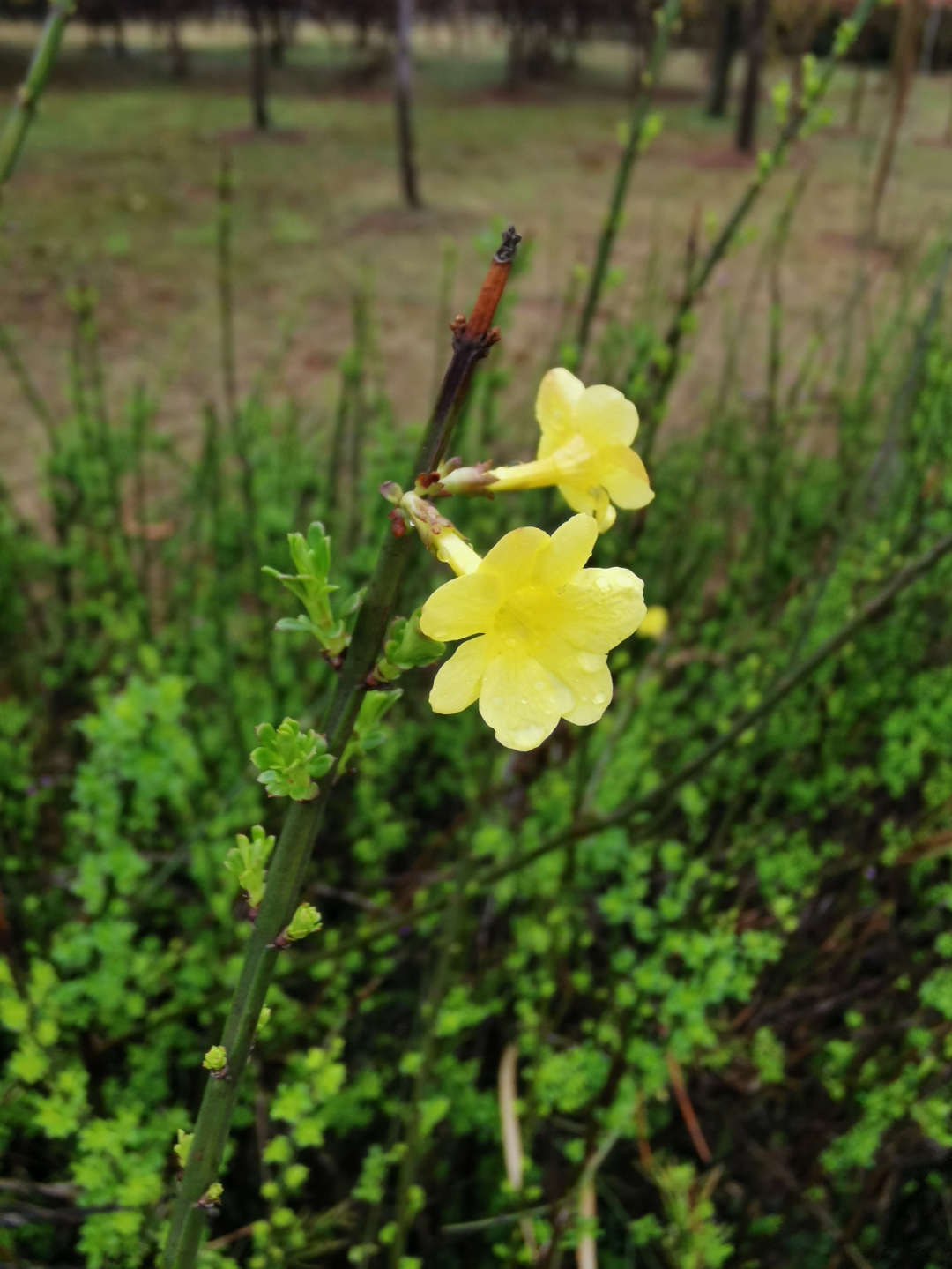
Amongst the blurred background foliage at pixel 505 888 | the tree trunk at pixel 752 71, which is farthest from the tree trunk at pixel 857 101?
the blurred background foliage at pixel 505 888

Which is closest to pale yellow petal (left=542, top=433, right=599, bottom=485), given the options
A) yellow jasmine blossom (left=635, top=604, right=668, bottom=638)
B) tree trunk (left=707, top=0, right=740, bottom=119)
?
yellow jasmine blossom (left=635, top=604, right=668, bottom=638)

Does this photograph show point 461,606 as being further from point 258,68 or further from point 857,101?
point 857,101

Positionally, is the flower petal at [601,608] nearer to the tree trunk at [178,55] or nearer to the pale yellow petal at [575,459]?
the pale yellow petal at [575,459]

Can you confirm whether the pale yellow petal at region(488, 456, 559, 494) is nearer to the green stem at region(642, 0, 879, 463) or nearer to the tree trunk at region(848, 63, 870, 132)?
the green stem at region(642, 0, 879, 463)

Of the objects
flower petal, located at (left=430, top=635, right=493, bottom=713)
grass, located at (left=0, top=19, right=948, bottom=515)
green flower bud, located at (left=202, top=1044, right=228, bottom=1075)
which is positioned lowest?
green flower bud, located at (left=202, top=1044, right=228, bottom=1075)

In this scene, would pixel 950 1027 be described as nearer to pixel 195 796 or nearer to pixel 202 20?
pixel 195 796

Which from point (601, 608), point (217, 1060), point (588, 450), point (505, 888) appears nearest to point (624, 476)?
point (588, 450)
